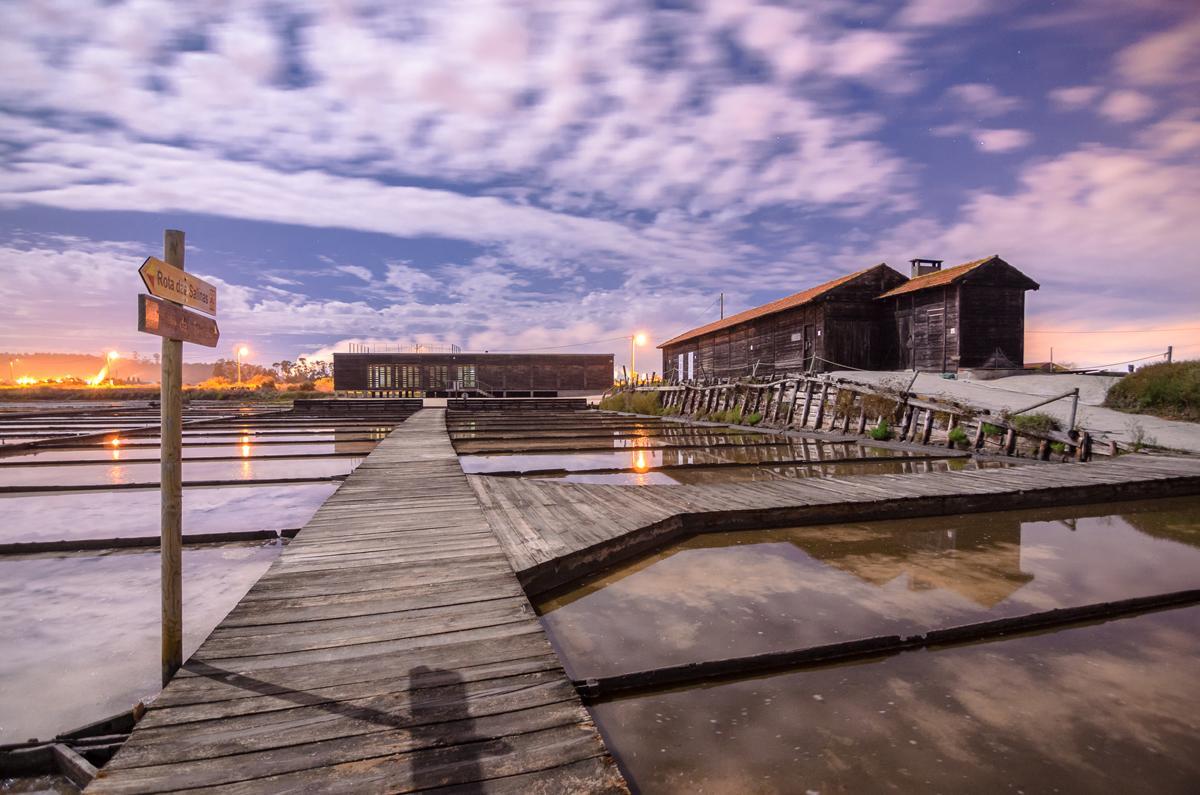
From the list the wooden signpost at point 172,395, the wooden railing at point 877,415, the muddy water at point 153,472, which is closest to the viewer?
the wooden signpost at point 172,395

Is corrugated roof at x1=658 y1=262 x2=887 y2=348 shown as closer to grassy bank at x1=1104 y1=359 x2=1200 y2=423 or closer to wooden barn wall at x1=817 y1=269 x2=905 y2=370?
wooden barn wall at x1=817 y1=269 x2=905 y2=370

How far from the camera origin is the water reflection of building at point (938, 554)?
517 centimetres

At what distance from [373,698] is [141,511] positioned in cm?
755

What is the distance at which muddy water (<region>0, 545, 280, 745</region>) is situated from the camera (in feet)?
10.2

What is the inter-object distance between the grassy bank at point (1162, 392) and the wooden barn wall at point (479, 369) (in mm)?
37098

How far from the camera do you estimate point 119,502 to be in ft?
27.8

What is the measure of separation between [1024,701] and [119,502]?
1086 cm

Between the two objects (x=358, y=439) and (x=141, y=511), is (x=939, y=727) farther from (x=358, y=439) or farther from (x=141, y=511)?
(x=358, y=439)

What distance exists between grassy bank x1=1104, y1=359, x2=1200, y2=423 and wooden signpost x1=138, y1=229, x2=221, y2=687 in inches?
822

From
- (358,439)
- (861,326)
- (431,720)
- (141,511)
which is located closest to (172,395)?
(431,720)

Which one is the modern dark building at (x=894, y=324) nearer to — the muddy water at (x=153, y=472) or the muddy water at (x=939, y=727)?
the muddy water at (x=153, y=472)

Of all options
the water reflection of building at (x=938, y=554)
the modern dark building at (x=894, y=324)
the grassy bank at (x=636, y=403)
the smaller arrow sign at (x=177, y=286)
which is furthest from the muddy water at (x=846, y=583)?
the grassy bank at (x=636, y=403)

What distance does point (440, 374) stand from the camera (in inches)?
1887

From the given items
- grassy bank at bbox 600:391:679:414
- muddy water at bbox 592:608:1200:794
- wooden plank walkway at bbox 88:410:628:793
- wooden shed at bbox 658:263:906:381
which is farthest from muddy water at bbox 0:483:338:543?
grassy bank at bbox 600:391:679:414
